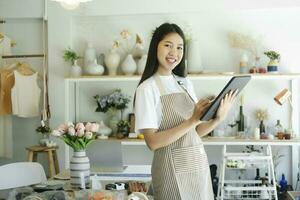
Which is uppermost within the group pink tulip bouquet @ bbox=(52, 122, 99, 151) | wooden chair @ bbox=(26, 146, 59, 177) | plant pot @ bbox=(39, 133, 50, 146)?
pink tulip bouquet @ bbox=(52, 122, 99, 151)

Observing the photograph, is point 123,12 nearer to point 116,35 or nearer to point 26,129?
point 116,35

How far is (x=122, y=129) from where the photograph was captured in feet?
13.1

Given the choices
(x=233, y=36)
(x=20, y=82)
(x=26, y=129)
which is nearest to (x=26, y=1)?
(x=20, y=82)

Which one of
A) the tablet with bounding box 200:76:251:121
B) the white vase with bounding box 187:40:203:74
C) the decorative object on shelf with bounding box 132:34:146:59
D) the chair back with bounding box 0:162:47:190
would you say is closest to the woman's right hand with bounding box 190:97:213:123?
the tablet with bounding box 200:76:251:121

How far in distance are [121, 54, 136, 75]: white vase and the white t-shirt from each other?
228 centimetres

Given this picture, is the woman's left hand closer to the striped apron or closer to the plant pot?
the striped apron

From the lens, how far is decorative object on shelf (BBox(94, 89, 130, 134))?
4055 mm

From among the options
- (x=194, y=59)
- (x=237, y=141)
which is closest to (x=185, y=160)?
(x=237, y=141)

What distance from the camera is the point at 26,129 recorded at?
447cm

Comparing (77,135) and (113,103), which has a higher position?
(113,103)

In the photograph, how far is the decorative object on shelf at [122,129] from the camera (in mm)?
3994

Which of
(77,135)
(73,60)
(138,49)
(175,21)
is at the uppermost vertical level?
(175,21)

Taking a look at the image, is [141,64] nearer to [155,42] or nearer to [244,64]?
[244,64]

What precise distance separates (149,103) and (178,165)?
0.29 m
